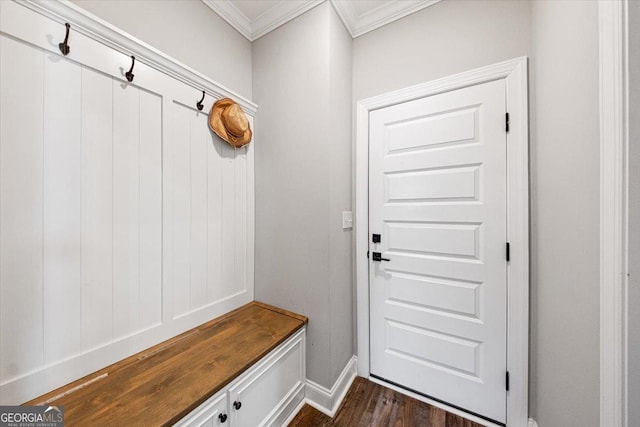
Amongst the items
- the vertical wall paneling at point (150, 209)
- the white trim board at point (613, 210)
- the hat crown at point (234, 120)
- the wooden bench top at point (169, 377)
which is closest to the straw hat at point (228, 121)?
the hat crown at point (234, 120)

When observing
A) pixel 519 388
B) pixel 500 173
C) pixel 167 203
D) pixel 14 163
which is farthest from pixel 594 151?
pixel 14 163

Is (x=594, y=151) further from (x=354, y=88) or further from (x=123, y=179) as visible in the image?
(x=123, y=179)

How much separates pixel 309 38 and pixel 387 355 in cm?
233

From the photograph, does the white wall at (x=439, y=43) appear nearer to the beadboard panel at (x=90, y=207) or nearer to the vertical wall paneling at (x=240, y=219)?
the vertical wall paneling at (x=240, y=219)

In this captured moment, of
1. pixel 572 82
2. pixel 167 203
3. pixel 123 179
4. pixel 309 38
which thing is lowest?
pixel 167 203

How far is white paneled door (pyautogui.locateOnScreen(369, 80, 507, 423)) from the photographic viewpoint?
4.36ft

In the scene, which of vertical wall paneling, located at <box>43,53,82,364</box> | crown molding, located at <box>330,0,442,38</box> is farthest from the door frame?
vertical wall paneling, located at <box>43,53,82,364</box>

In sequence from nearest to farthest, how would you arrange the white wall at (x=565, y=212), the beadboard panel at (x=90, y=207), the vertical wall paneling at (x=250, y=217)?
the white wall at (x=565, y=212)
the beadboard panel at (x=90, y=207)
the vertical wall paneling at (x=250, y=217)

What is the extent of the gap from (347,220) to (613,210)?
1233 mm

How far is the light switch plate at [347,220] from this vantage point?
1.64 meters

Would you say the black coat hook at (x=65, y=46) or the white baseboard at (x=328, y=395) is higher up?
the black coat hook at (x=65, y=46)

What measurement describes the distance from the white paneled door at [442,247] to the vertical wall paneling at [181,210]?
48.7 inches

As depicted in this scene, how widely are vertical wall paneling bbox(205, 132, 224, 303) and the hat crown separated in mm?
117

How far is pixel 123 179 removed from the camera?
3.58 feet
